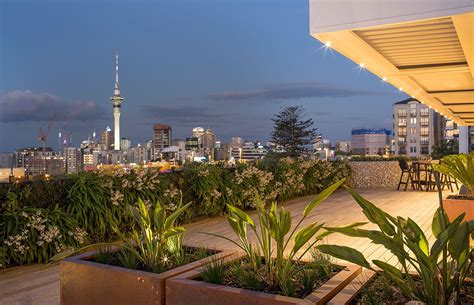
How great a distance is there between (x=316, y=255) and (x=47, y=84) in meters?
64.7

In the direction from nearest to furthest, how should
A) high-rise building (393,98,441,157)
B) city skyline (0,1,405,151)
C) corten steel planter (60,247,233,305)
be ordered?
corten steel planter (60,247,233,305) < city skyline (0,1,405,151) < high-rise building (393,98,441,157)

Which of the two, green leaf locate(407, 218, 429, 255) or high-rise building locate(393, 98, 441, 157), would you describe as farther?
high-rise building locate(393, 98, 441, 157)

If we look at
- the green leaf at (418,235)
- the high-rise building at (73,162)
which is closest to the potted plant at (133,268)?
the green leaf at (418,235)

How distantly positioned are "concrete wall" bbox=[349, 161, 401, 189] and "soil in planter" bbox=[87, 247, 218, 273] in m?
11.1

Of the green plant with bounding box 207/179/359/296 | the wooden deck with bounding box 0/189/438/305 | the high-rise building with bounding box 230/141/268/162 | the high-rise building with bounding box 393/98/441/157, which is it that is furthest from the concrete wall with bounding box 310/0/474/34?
the high-rise building with bounding box 393/98/441/157

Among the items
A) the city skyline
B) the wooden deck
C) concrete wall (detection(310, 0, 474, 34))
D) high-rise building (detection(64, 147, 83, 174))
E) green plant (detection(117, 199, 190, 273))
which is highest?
the city skyline

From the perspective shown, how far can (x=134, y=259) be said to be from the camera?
8.21 ft

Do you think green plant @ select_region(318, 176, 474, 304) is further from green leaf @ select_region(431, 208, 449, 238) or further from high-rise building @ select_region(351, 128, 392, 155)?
high-rise building @ select_region(351, 128, 392, 155)

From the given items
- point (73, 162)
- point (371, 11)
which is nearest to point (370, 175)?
point (73, 162)

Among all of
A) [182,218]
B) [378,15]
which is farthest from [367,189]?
[378,15]

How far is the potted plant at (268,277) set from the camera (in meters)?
1.93

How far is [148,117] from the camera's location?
70375 mm

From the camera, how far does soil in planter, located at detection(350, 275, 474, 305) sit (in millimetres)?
1850

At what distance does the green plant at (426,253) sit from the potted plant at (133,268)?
91cm
